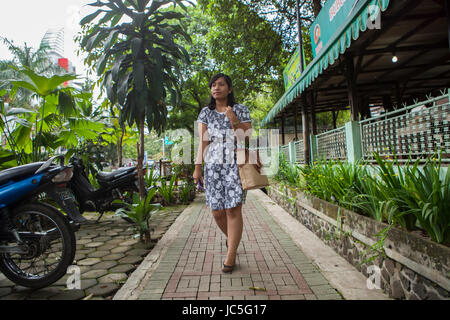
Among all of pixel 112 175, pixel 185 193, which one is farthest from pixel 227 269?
pixel 185 193

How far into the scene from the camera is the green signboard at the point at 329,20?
498 cm

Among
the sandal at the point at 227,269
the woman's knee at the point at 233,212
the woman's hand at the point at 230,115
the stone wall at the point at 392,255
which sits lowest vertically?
the sandal at the point at 227,269

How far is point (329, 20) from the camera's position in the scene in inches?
230

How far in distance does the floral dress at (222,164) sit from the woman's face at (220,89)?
0.54ft

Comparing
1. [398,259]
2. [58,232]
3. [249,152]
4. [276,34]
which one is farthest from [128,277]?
[276,34]

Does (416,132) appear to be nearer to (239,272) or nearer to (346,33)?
(346,33)

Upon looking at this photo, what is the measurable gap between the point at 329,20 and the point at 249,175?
4839 mm

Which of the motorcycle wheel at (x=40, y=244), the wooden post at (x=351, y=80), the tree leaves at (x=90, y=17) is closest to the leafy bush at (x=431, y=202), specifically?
the motorcycle wheel at (x=40, y=244)

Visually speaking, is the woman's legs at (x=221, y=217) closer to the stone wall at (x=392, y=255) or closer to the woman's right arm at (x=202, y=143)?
the woman's right arm at (x=202, y=143)

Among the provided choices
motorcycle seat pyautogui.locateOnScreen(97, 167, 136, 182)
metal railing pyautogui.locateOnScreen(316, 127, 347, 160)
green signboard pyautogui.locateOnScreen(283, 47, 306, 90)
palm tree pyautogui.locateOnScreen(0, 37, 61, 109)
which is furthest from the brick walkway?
palm tree pyautogui.locateOnScreen(0, 37, 61, 109)

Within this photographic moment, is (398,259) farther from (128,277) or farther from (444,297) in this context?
(128,277)

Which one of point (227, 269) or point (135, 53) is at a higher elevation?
point (135, 53)

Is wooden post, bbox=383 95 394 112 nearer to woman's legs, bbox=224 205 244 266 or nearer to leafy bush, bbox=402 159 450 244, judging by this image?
leafy bush, bbox=402 159 450 244

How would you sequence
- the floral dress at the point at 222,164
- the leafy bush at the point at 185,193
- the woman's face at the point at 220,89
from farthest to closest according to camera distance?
1. the leafy bush at the point at 185,193
2. the woman's face at the point at 220,89
3. the floral dress at the point at 222,164
